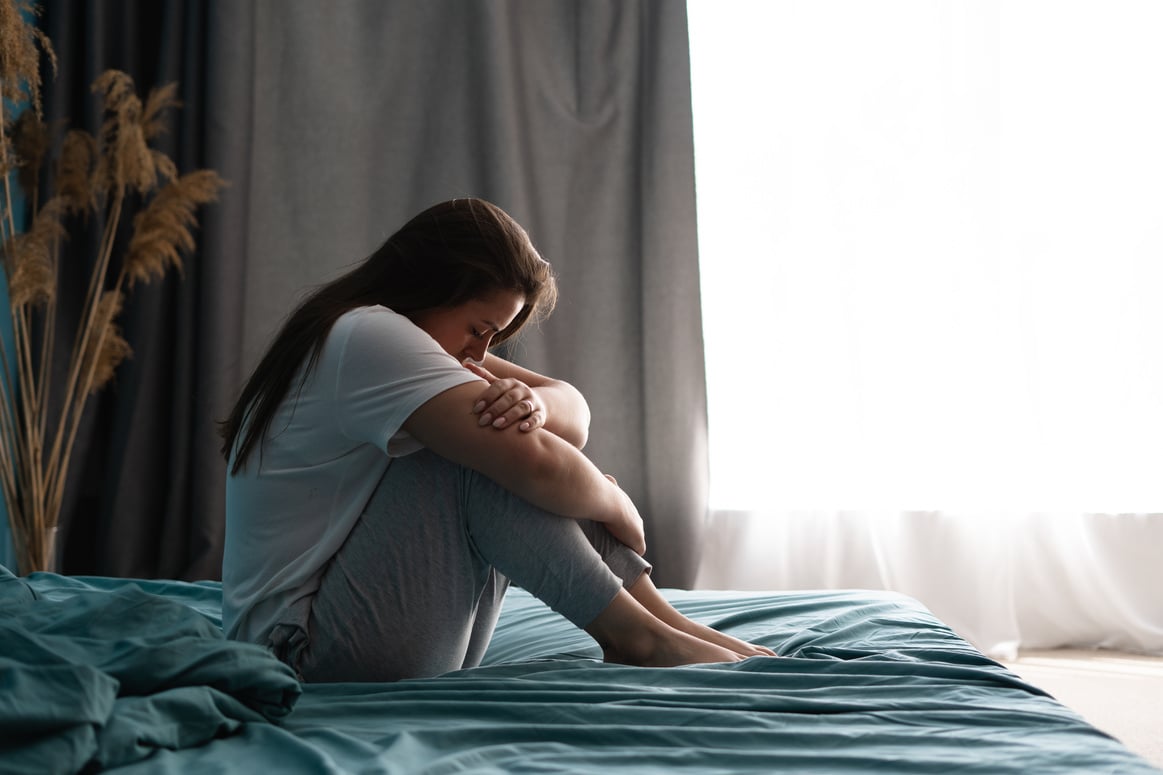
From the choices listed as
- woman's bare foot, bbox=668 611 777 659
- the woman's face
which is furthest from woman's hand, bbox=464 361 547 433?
woman's bare foot, bbox=668 611 777 659

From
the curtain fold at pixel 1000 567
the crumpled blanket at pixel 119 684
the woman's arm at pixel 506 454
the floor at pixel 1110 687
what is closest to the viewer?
the crumpled blanket at pixel 119 684

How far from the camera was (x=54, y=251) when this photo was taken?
308cm

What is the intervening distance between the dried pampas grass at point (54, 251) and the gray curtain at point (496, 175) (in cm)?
28

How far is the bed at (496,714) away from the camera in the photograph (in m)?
0.85

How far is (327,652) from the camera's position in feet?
4.06

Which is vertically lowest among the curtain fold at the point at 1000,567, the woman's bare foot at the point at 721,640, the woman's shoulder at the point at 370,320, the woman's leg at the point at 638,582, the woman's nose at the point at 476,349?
the curtain fold at the point at 1000,567

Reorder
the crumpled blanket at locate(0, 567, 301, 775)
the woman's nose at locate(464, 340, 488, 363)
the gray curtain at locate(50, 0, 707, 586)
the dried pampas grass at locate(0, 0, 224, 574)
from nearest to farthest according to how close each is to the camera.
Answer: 1. the crumpled blanket at locate(0, 567, 301, 775)
2. the woman's nose at locate(464, 340, 488, 363)
3. the dried pampas grass at locate(0, 0, 224, 574)
4. the gray curtain at locate(50, 0, 707, 586)

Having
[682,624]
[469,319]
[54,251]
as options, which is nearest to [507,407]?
[469,319]

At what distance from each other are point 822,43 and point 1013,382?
121cm

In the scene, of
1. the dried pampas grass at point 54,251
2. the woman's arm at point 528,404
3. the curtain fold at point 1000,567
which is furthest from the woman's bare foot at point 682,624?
the dried pampas grass at point 54,251

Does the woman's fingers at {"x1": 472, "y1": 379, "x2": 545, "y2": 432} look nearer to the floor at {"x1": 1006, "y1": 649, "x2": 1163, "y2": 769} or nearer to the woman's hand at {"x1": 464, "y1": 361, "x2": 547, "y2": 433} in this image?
the woman's hand at {"x1": 464, "y1": 361, "x2": 547, "y2": 433}

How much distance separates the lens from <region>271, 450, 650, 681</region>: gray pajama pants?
1227 millimetres

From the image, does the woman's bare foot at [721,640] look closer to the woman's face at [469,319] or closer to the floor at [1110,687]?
the woman's face at [469,319]

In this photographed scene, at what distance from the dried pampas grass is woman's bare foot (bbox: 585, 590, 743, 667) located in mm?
2115
